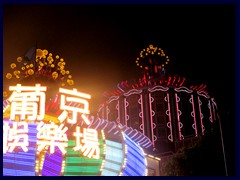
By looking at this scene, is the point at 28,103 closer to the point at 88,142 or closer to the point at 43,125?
the point at 43,125

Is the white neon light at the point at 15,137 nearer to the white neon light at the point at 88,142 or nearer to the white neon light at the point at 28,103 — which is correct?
the white neon light at the point at 28,103

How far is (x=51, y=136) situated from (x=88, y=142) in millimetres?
671

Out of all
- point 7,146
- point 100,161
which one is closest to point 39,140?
point 7,146

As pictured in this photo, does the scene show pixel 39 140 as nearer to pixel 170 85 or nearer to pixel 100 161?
pixel 100 161

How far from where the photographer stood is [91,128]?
8211 mm

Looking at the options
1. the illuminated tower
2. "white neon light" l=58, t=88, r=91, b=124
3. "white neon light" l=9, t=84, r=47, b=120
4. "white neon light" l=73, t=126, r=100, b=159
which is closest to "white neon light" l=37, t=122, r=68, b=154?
"white neon light" l=73, t=126, r=100, b=159

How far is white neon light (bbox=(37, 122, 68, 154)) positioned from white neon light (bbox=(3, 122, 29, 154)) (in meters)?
0.27

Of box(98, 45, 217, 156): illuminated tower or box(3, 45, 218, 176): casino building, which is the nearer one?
box(3, 45, 218, 176): casino building

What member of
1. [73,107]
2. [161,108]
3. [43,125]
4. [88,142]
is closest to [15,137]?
[43,125]

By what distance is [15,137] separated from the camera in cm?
737

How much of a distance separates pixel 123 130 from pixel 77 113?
1.25 metres

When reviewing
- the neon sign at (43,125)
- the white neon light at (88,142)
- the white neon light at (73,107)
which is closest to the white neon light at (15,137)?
the neon sign at (43,125)

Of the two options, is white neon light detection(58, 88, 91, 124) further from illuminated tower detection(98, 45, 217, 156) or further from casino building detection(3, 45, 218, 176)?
illuminated tower detection(98, 45, 217, 156)

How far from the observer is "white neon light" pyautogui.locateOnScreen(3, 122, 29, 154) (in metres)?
7.29
